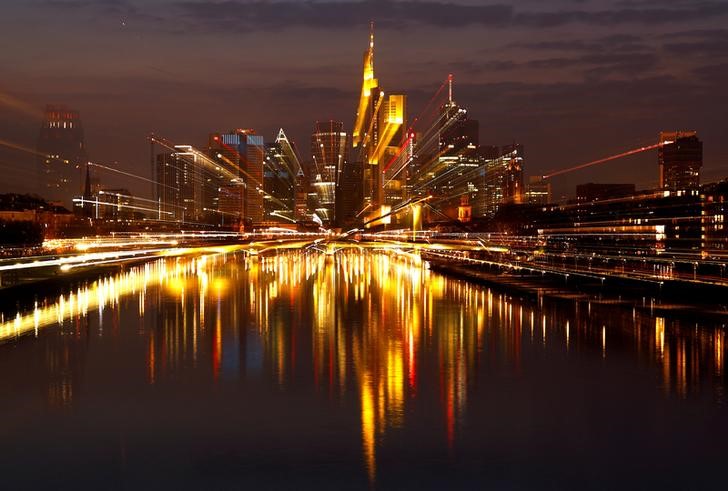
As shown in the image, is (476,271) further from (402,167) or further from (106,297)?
(402,167)

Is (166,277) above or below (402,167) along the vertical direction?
below

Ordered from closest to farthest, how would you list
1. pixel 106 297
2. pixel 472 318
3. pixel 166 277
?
pixel 472 318, pixel 106 297, pixel 166 277

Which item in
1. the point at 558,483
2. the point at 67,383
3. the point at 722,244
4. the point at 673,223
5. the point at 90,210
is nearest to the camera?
the point at 558,483

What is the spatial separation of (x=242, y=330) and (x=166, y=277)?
21682 mm

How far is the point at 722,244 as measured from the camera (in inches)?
2344

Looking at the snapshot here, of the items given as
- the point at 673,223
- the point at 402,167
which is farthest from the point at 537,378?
the point at 402,167

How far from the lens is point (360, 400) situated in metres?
13.5

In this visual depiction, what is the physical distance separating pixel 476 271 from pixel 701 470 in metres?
39.0

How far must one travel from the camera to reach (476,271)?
49.0 metres

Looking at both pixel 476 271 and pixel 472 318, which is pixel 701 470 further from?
pixel 476 271

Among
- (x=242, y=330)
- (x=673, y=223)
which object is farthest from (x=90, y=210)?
(x=242, y=330)

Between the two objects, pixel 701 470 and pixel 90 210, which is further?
pixel 90 210

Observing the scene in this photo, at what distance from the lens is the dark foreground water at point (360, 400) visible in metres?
10.1

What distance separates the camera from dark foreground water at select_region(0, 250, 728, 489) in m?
10.1
